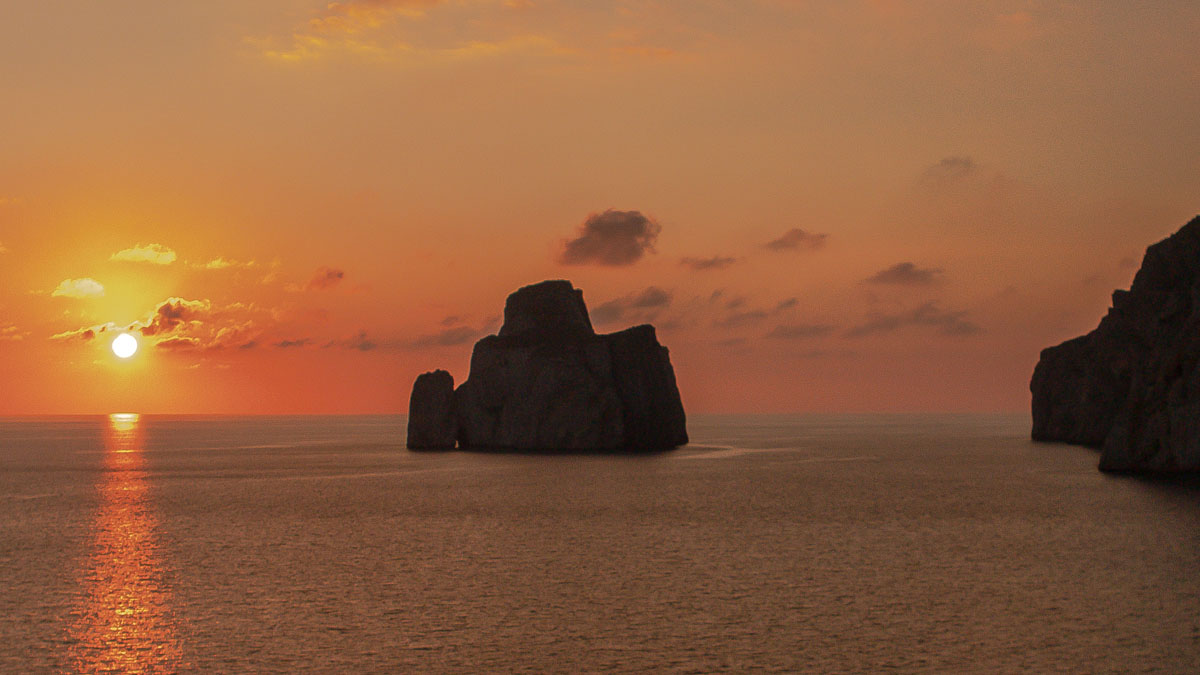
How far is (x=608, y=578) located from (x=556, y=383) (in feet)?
242

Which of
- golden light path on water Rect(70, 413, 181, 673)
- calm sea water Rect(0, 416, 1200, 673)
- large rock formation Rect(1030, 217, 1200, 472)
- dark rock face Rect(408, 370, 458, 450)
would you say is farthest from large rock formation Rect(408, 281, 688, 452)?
golden light path on water Rect(70, 413, 181, 673)

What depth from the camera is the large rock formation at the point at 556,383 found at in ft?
355

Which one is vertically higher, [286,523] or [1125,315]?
[1125,315]

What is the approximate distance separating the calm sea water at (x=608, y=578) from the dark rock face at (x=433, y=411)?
46319 mm

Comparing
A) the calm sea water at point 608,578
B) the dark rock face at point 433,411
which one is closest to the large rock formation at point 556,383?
the dark rock face at point 433,411

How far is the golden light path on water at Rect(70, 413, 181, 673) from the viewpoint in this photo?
23500 mm

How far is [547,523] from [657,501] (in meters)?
11.3

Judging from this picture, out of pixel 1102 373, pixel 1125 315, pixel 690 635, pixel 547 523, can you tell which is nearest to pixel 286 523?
pixel 547 523

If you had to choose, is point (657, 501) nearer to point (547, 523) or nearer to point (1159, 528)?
point (547, 523)

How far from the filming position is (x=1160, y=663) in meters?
22.5

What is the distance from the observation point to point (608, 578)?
1337 inches

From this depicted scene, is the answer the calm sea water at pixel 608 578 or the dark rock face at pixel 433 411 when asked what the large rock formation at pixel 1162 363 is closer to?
the calm sea water at pixel 608 578

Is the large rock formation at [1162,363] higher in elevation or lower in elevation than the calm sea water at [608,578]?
higher

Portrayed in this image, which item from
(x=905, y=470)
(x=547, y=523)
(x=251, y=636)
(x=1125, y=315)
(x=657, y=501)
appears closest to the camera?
(x=251, y=636)
